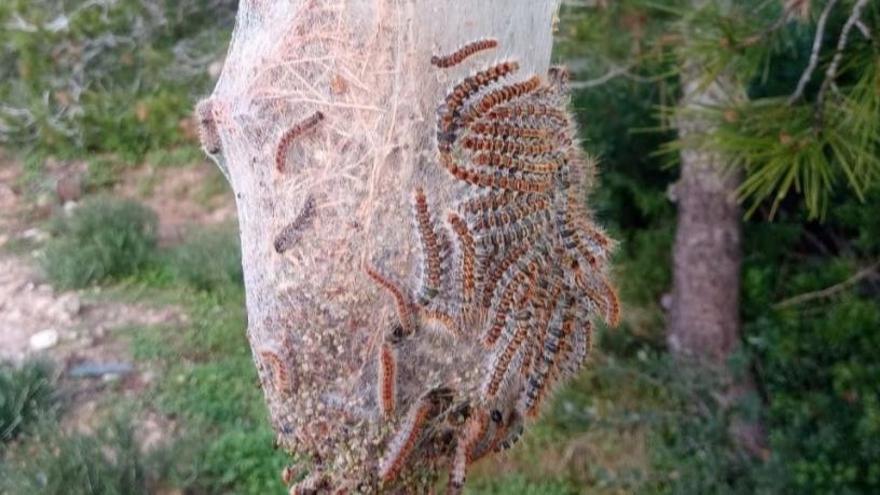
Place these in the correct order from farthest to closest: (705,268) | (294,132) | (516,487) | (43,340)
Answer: (43,340) → (705,268) → (516,487) → (294,132)

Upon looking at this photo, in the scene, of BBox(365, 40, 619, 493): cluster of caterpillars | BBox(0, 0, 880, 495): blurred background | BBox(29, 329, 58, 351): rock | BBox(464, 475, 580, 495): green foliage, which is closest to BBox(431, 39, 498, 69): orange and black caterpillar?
BBox(365, 40, 619, 493): cluster of caterpillars

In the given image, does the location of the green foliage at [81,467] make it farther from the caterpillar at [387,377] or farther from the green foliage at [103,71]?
the green foliage at [103,71]

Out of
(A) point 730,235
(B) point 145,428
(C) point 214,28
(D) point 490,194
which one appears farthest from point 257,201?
(C) point 214,28

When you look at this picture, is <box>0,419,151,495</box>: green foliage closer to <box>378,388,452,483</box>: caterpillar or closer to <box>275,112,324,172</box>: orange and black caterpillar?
<box>378,388,452,483</box>: caterpillar

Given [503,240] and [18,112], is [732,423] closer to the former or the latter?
[503,240]

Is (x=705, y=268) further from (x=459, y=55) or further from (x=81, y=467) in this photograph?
(x=459, y=55)

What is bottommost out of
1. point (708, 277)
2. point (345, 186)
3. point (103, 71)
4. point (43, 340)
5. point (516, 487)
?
point (516, 487)

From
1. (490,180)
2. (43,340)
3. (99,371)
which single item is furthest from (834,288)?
(43,340)
